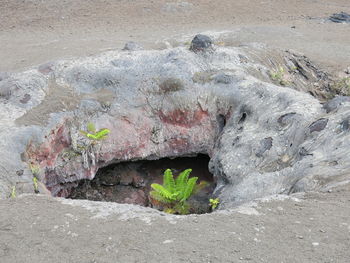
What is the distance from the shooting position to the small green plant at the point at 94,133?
10.6 meters

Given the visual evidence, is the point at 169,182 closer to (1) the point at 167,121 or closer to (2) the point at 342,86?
(1) the point at 167,121


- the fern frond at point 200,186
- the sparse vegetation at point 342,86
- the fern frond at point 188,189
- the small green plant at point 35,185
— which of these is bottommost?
the fern frond at point 200,186

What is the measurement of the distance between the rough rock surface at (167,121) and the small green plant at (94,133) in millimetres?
159

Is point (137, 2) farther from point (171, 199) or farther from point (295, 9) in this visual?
point (171, 199)

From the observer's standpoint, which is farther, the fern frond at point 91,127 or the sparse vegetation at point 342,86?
the sparse vegetation at point 342,86

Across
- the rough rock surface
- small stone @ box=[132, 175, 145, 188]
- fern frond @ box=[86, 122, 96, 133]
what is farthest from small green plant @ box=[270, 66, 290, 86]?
fern frond @ box=[86, 122, 96, 133]

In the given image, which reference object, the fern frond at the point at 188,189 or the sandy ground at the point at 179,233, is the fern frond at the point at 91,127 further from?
the sandy ground at the point at 179,233

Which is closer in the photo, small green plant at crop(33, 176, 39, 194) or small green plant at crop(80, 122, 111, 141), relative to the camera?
small green plant at crop(33, 176, 39, 194)

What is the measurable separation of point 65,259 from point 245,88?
7.32 metres

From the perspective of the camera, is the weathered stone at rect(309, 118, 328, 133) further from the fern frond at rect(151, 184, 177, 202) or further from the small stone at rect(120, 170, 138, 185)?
the small stone at rect(120, 170, 138, 185)

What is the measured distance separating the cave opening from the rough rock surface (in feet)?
2.70

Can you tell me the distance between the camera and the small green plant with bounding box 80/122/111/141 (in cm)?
1057

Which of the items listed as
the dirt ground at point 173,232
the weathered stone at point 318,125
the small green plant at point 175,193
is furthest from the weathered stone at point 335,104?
the small green plant at point 175,193

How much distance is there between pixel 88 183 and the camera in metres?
11.6
